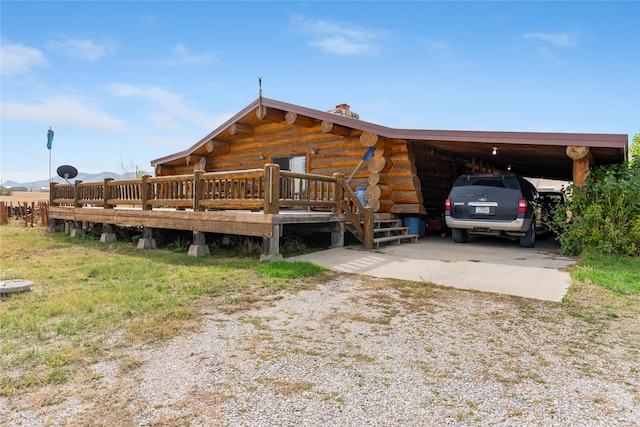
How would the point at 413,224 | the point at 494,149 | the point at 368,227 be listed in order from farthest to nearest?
the point at 413,224, the point at 494,149, the point at 368,227

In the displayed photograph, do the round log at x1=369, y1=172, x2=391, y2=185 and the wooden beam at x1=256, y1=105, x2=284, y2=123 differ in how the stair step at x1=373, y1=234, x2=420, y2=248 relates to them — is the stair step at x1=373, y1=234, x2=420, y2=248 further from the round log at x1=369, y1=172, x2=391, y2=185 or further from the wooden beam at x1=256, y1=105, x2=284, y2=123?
the wooden beam at x1=256, y1=105, x2=284, y2=123

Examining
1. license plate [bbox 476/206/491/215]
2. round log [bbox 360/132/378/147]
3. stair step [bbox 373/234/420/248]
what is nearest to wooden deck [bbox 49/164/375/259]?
stair step [bbox 373/234/420/248]

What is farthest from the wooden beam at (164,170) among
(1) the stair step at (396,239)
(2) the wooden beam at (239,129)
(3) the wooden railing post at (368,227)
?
(3) the wooden railing post at (368,227)

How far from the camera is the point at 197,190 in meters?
9.19

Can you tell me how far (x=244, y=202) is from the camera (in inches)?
325

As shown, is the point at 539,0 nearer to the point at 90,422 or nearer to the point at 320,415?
the point at 320,415

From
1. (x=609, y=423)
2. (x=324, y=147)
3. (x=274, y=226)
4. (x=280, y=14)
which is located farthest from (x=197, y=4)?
(x=609, y=423)

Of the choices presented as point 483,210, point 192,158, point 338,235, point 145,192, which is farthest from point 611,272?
point 192,158

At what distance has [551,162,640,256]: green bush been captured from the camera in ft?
26.4

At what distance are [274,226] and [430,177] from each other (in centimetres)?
785

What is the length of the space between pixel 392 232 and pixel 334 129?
3.55 meters

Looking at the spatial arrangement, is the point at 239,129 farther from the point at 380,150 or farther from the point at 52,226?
the point at 52,226

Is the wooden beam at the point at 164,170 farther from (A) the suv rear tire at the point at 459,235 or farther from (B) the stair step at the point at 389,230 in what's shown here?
(A) the suv rear tire at the point at 459,235

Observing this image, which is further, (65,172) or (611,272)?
(65,172)
